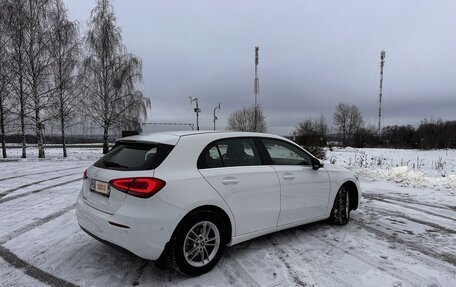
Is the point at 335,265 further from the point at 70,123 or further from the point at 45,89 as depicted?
the point at 70,123

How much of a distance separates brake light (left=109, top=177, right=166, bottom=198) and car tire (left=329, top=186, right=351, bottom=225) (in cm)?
325

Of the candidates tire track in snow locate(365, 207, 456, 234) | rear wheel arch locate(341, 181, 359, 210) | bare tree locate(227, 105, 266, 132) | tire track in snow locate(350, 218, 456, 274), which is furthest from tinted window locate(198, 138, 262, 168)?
bare tree locate(227, 105, 266, 132)

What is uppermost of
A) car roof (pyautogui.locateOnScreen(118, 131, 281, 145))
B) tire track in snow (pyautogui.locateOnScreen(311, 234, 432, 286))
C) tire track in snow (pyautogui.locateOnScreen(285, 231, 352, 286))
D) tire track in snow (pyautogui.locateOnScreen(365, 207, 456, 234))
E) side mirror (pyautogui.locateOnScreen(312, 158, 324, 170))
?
car roof (pyautogui.locateOnScreen(118, 131, 281, 145))

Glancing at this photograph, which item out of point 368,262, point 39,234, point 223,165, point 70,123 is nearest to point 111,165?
point 223,165

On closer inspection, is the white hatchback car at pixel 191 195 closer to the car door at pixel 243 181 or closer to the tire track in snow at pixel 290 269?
the car door at pixel 243 181

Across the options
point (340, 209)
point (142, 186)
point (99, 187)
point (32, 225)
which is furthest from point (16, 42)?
point (340, 209)

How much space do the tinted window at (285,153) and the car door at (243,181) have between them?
0.86ft

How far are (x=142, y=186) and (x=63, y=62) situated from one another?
22.4m

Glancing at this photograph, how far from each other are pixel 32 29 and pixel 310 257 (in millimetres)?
23399

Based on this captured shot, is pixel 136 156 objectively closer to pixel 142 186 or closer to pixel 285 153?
pixel 142 186

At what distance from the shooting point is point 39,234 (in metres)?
4.80

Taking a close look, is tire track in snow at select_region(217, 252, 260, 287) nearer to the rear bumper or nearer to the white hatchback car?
the white hatchback car

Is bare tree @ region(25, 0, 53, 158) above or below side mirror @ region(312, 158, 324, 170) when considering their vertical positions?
above

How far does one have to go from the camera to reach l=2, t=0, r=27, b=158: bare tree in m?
20.2
